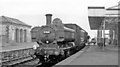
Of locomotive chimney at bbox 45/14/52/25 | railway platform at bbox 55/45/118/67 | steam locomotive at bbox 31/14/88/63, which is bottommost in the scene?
railway platform at bbox 55/45/118/67

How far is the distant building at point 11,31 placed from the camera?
39.2 meters

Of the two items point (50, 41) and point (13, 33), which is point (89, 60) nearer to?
point (50, 41)

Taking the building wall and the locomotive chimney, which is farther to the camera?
the building wall

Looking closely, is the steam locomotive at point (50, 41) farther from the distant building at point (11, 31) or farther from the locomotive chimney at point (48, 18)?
the distant building at point (11, 31)

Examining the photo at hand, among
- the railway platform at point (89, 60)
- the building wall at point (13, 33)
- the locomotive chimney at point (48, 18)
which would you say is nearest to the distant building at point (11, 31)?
the building wall at point (13, 33)

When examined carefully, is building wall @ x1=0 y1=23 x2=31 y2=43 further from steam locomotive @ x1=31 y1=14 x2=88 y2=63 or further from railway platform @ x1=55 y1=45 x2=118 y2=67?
steam locomotive @ x1=31 y1=14 x2=88 y2=63

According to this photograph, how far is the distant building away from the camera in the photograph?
129 feet

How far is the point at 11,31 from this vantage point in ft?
138

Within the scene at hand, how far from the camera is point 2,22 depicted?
42062 mm

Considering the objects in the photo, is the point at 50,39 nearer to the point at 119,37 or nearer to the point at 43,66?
the point at 43,66

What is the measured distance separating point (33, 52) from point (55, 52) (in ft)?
5.82

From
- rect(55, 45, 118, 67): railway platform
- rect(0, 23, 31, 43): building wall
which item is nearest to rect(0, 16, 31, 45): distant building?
rect(0, 23, 31, 43): building wall

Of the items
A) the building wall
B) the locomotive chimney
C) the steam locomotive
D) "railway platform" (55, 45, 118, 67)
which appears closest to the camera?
"railway platform" (55, 45, 118, 67)

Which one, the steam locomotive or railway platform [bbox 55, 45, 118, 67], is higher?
the steam locomotive
